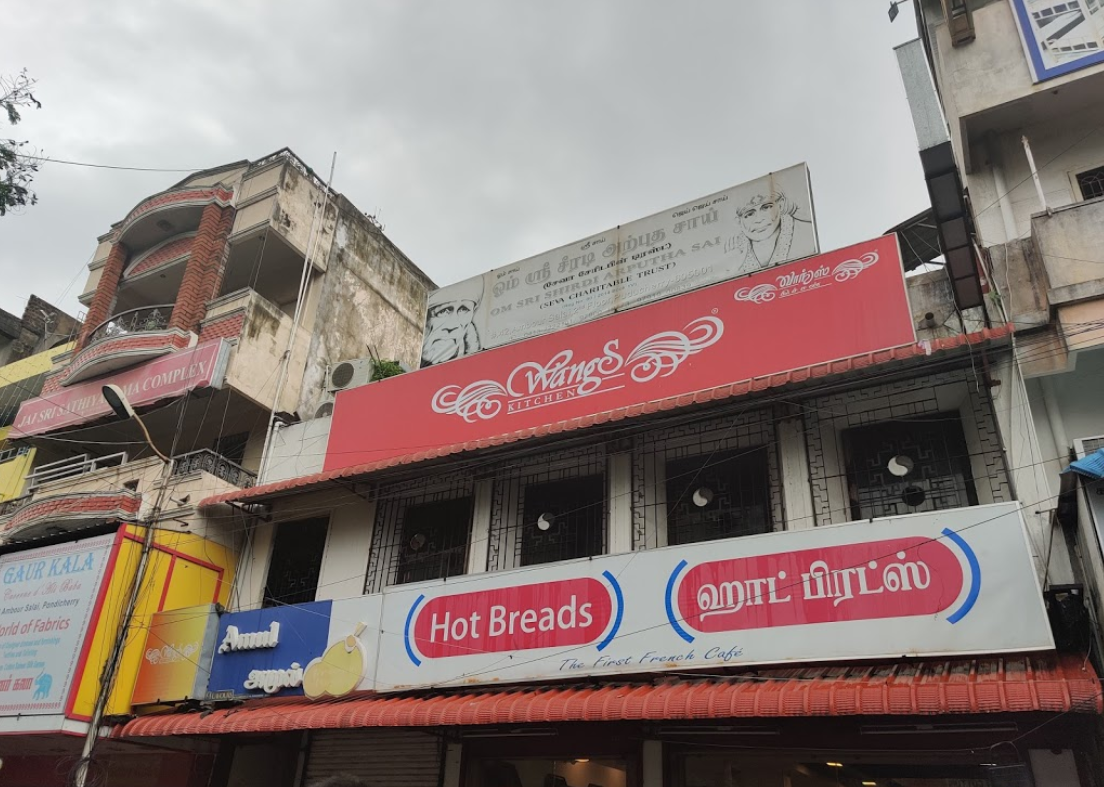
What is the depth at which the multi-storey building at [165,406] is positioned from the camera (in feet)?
39.3

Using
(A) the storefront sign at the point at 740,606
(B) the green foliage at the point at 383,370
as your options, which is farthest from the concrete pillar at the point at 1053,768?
(B) the green foliage at the point at 383,370

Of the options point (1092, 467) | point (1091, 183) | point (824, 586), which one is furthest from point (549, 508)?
point (1091, 183)

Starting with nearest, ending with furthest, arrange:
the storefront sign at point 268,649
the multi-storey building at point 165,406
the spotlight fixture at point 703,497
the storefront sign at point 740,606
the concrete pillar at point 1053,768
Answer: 1. the concrete pillar at point 1053,768
2. the storefront sign at point 740,606
3. the spotlight fixture at point 703,497
4. the storefront sign at point 268,649
5. the multi-storey building at point 165,406

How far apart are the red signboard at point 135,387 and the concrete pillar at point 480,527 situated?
6.77 meters

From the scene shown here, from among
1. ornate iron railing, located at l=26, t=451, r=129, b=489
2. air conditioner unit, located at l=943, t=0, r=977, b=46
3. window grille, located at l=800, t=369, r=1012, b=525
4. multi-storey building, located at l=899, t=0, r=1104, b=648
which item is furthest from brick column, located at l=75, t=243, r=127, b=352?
air conditioner unit, located at l=943, t=0, r=977, b=46

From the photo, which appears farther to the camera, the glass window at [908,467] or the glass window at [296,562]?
the glass window at [296,562]

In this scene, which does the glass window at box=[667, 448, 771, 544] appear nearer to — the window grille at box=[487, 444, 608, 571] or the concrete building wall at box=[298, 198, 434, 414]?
the window grille at box=[487, 444, 608, 571]

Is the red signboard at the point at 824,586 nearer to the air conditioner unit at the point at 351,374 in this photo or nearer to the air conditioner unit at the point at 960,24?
the air conditioner unit at the point at 960,24

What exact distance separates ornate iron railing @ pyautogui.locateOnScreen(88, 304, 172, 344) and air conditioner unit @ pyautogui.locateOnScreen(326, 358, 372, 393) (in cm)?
441

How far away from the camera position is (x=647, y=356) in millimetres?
10789

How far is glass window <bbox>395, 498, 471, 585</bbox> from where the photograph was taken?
1151 centimetres

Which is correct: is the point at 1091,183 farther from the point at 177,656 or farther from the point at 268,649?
the point at 177,656

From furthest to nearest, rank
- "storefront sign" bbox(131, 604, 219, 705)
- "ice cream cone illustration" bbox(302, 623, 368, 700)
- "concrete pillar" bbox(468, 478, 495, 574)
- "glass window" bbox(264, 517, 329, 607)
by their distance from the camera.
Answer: "glass window" bbox(264, 517, 329, 607), "storefront sign" bbox(131, 604, 219, 705), "concrete pillar" bbox(468, 478, 495, 574), "ice cream cone illustration" bbox(302, 623, 368, 700)

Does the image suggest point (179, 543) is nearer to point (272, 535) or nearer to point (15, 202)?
point (272, 535)
